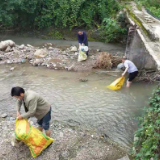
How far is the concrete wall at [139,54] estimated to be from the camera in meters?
7.30

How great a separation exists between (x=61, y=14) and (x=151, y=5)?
6250 mm

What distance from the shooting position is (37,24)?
592 inches

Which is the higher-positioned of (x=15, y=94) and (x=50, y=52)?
(x=15, y=94)

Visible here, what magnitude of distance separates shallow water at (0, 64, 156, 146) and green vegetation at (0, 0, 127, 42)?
513 cm

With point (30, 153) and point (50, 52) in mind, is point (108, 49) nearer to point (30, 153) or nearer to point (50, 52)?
point (50, 52)

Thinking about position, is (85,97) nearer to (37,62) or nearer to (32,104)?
(32,104)

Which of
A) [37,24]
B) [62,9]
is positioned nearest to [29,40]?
[37,24]

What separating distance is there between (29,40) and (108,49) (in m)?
5.35

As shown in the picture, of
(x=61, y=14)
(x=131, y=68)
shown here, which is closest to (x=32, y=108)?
(x=131, y=68)

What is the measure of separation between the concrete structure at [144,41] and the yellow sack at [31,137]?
148 inches

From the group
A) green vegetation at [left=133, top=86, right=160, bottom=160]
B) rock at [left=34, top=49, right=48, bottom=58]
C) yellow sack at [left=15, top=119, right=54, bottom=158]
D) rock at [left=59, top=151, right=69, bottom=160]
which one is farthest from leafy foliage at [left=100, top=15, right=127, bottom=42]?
yellow sack at [left=15, top=119, right=54, bottom=158]

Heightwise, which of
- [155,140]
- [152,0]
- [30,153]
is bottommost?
[30,153]

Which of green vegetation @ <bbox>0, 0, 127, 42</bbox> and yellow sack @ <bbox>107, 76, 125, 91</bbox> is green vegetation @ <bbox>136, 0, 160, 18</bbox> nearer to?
green vegetation @ <bbox>0, 0, 127, 42</bbox>

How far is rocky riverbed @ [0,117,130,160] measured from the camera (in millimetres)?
4637
